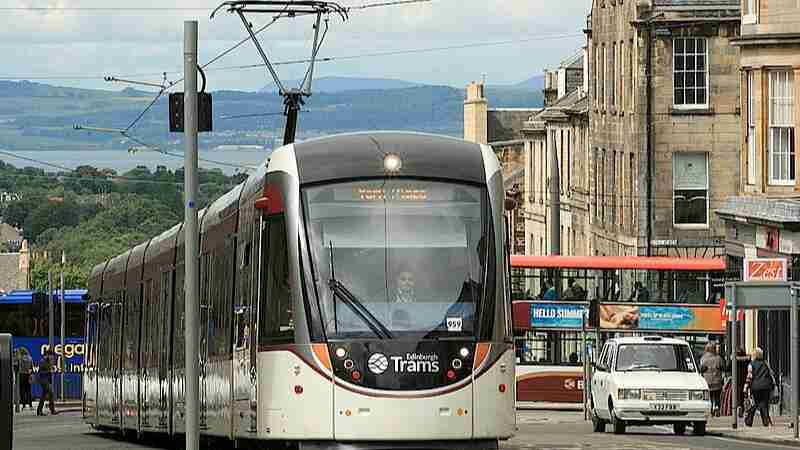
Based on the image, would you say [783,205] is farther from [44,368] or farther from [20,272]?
[20,272]

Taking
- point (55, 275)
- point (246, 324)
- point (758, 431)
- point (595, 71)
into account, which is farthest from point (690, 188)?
point (55, 275)

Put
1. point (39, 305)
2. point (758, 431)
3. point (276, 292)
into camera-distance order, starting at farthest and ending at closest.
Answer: point (39, 305)
point (758, 431)
point (276, 292)

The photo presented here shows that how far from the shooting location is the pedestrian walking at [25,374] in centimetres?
5201

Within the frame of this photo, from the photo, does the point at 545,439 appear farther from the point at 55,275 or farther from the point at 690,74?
the point at 55,275

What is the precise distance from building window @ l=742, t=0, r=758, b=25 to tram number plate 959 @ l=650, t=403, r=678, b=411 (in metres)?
13.1

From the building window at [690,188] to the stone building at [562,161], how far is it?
38.1 feet

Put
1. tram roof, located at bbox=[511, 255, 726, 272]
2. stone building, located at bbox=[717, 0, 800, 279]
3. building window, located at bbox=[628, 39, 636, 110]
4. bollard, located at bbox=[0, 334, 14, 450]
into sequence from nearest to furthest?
bollard, located at bbox=[0, 334, 14, 450] → stone building, located at bbox=[717, 0, 800, 279] → tram roof, located at bbox=[511, 255, 726, 272] → building window, located at bbox=[628, 39, 636, 110]

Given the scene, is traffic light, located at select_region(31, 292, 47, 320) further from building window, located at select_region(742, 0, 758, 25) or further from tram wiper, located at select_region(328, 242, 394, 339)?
tram wiper, located at select_region(328, 242, 394, 339)

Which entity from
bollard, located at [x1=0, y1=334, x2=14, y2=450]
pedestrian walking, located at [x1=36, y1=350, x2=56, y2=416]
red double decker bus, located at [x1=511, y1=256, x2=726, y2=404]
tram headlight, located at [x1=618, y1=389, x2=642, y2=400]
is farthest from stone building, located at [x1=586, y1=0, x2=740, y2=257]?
bollard, located at [x1=0, y1=334, x2=14, y2=450]

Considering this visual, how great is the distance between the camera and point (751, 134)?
154 feet

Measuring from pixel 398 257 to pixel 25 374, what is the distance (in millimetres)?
36907

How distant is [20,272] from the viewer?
16350 cm

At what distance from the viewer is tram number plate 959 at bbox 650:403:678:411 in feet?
Answer: 117

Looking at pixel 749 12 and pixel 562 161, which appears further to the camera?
pixel 562 161
